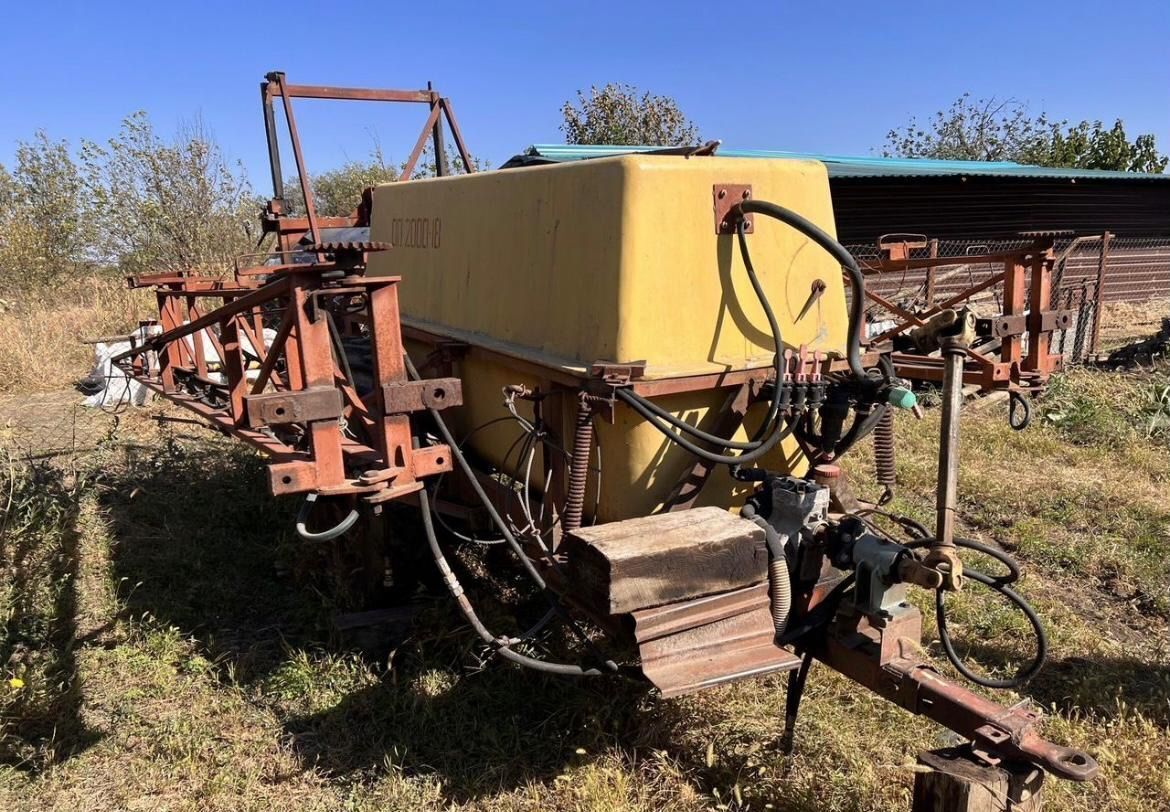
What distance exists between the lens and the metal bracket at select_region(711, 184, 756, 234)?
2.64 metres

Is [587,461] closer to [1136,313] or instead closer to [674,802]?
[674,802]

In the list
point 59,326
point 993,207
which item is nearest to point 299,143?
point 59,326

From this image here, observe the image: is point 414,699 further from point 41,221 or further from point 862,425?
point 41,221

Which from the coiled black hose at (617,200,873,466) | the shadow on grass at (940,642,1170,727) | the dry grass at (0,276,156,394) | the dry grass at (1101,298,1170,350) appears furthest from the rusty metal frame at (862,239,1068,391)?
the dry grass at (0,276,156,394)

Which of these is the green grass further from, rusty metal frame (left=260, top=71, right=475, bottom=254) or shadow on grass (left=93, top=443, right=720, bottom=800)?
rusty metal frame (left=260, top=71, right=475, bottom=254)

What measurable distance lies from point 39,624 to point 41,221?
1775 centimetres

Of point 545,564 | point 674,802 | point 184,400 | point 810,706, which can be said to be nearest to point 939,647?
point 810,706

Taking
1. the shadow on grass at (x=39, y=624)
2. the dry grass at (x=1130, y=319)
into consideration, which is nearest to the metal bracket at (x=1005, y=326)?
the shadow on grass at (x=39, y=624)

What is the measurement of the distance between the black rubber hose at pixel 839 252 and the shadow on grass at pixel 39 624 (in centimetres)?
320

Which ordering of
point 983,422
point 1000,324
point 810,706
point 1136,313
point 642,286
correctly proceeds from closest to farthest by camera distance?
point 642,286 → point 810,706 → point 1000,324 → point 983,422 → point 1136,313

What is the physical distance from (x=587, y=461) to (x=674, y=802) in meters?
1.23

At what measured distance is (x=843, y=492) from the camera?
291 cm

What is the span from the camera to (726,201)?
104 inches

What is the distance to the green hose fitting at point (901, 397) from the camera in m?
2.43
